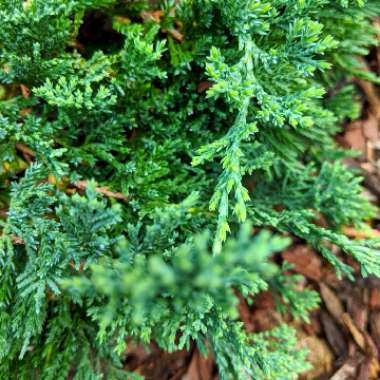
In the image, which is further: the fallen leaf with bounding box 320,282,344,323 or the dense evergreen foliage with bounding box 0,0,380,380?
the fallen leaf with bounding box 320,282,344,323

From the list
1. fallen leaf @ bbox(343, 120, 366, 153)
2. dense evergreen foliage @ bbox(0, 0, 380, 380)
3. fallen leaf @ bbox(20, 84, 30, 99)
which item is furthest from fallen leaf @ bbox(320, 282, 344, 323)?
fallen leaf @ bbox(20, 84, 30, 99)

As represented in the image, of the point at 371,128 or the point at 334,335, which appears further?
the point at 371,128

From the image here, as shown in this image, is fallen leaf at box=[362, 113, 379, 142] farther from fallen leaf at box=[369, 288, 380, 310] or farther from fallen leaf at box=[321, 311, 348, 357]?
fallen leaf at box=[321, 311, 348, 357]

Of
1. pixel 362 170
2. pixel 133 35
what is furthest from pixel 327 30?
pixel 362 170

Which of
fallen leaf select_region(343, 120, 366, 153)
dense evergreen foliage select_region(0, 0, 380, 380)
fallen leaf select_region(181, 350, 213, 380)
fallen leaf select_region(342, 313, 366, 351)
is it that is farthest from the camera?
fallen leaf select_region(343, 120, 366, 153)

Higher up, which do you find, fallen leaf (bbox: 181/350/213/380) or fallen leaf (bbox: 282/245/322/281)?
fallen leaf (bbox: 282/245/322/281)

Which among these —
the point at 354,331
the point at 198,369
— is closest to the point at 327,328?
the point at 354,331

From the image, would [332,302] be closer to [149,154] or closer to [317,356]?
[317,356]

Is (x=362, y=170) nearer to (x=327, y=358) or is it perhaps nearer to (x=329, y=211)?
(x=329, y=211)

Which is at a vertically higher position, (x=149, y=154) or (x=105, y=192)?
(x=149, y=154)
